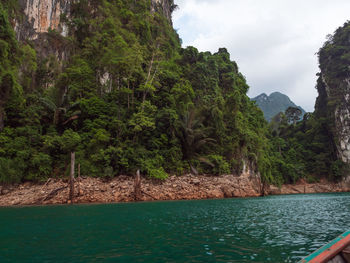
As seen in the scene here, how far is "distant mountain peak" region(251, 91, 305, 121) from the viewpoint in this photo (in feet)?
505

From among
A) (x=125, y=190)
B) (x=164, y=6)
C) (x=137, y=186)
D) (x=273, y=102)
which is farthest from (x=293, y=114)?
(x=273, y=102)

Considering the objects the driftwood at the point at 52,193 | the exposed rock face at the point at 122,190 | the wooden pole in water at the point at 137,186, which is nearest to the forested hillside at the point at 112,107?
the exposed rock face at the point at 122,190

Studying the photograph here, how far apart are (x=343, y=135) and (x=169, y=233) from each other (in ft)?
158

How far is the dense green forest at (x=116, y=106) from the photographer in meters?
19.3

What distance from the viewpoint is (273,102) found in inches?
6358

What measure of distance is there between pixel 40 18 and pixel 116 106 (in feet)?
50.4

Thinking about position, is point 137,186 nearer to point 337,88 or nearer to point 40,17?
point 40,17

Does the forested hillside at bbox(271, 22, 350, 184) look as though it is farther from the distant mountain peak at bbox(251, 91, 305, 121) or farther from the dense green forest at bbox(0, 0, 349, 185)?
the distant mountain peak at bbox(251, 91, 305, 121)

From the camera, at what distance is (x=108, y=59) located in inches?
1012

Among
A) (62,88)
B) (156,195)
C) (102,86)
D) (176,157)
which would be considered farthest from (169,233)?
(102,86)

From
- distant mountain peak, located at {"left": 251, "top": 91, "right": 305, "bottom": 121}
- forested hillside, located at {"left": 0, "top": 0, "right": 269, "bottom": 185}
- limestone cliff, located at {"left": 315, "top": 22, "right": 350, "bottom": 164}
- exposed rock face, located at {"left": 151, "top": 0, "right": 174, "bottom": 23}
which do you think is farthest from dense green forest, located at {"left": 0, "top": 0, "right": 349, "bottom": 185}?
distant mountain peak, located at {"left": 251, "top": 91, "right": 305, "bottom": 121}

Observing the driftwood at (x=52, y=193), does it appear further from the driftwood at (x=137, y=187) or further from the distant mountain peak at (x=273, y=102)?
the distant mountain peak at (x=273, y=102)

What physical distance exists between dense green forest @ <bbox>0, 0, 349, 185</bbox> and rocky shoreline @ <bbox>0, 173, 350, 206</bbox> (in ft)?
2.51

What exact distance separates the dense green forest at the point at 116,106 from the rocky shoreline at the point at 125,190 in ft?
2.51
